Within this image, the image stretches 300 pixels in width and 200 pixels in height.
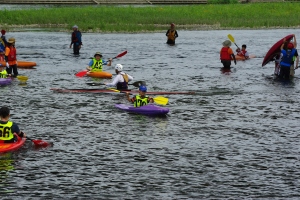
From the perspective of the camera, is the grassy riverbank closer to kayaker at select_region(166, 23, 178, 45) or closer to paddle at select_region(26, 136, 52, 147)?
kayaker at select_region(166, 23, 178, 45)

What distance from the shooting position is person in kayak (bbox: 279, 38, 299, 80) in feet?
123

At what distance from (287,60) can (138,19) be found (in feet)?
128

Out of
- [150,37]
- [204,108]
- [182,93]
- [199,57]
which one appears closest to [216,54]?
[199,57]

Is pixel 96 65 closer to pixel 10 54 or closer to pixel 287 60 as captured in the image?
pixel 10 54

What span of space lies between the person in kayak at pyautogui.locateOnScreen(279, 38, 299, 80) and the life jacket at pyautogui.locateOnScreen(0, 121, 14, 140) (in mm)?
19651

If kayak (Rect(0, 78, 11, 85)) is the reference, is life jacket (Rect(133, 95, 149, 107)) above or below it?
above

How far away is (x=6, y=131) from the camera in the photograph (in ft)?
70.6

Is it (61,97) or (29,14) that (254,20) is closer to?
(29,14)

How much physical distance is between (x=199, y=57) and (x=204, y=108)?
20.6 m

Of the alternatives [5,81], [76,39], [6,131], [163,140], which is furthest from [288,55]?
[6,131]

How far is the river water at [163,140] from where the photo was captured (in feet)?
62.5

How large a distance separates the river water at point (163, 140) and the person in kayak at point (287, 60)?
0.73 m

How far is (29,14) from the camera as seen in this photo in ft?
249

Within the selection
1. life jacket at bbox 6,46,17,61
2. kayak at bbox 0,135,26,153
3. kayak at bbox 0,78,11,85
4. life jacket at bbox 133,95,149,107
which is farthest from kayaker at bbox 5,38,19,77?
kayak at bbox 0,135,26,153
